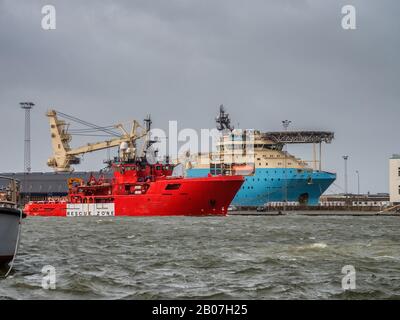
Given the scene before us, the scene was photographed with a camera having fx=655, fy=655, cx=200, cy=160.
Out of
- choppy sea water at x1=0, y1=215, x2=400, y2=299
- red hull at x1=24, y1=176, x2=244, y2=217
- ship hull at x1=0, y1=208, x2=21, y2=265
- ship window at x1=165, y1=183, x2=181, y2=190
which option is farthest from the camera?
ship window at x1=165, y1=183, x2=181, y2=190

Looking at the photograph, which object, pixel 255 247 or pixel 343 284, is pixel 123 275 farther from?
pixel 255 247

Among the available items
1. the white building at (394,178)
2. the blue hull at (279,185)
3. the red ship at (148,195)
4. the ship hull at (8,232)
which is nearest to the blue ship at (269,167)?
the blue hull at (279,185)

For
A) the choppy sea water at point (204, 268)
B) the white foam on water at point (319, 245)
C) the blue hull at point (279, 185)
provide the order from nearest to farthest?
the choppy sea water at point (204, 268), the white foam on water at point (319, 245), the blue hull at point (279, 185)

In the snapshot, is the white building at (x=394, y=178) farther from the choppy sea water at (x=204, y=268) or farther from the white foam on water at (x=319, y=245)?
the white foam on water at (x=319, y=245)

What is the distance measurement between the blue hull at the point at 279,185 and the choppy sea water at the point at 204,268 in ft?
187

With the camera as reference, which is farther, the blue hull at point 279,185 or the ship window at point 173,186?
the blue hull at point 279,185

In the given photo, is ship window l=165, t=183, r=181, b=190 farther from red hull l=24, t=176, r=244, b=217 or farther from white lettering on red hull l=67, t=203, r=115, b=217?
white lettering on red hull l=67, t=203, r=115, b=217

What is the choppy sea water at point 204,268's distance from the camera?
53.8ft

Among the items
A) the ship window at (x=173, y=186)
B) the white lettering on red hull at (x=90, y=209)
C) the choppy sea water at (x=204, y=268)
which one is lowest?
the choppy sea water at (x=204, y=268)

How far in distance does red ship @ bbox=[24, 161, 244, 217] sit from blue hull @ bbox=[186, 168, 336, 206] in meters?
20.5

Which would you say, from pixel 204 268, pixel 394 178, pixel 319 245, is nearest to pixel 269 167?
pixel 394 178

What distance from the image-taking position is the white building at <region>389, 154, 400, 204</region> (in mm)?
79375

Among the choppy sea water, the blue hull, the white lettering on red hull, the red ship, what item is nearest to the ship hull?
the choppy sea water
